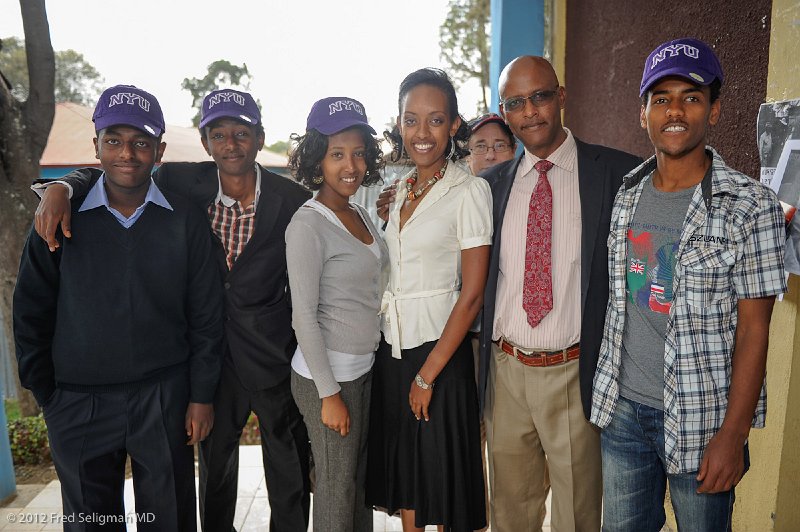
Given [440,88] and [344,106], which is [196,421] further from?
[440,88]

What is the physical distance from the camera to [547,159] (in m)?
2.15

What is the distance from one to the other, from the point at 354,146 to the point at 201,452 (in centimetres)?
166

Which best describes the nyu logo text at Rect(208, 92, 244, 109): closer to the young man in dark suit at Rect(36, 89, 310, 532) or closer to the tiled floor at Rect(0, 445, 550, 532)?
the young man in dark suit at Rect(36, 89, 310, 532)

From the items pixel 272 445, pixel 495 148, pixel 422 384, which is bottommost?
pixel 272 445

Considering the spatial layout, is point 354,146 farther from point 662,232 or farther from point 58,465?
point 58,465

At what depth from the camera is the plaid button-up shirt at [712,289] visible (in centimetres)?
155

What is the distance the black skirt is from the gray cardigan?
0.58 ft

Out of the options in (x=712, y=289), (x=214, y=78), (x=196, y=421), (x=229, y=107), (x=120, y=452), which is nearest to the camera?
(x=712, y=289)

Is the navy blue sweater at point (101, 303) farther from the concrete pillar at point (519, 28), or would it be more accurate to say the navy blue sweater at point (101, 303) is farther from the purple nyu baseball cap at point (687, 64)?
the concrete pillar at point (519, 28)

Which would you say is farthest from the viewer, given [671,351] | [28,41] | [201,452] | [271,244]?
[28,41]

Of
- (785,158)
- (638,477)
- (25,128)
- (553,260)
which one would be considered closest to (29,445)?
(25,128)

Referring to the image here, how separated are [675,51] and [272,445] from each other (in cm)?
226

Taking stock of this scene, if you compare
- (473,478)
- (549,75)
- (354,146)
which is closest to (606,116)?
(549,75)

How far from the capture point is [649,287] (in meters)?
1.77
